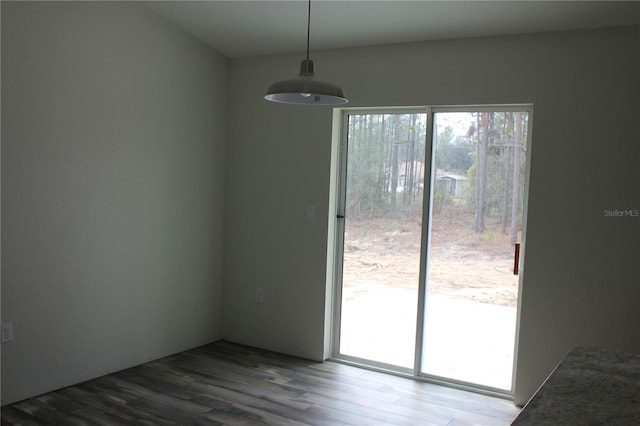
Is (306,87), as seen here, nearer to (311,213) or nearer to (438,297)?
(311,213)

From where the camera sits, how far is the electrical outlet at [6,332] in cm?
311

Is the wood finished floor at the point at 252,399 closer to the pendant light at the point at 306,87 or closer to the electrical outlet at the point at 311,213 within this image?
the electrical outlet at the point at 311,213

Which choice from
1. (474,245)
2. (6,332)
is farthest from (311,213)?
(6,332)

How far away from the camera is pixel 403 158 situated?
4.11 m

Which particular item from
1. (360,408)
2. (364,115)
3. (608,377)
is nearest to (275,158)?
(364,115)

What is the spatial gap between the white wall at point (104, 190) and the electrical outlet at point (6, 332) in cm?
5

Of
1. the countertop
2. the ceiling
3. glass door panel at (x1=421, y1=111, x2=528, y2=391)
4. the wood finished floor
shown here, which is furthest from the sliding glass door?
the countertop

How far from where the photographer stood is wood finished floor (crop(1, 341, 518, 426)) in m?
3.16

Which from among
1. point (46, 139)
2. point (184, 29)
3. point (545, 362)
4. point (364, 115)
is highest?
point (184, 29)

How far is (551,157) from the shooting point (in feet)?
11.5

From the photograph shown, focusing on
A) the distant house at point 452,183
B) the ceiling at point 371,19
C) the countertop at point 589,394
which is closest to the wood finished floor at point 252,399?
the distant house at point 452,183

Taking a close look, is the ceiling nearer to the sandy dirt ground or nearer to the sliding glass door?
the sliding glass door

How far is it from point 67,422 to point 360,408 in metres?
1.75

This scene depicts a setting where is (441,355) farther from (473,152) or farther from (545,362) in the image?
(473,152)
